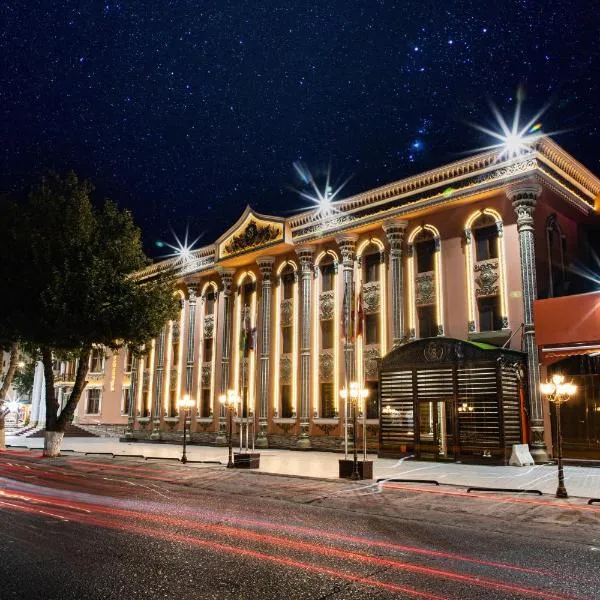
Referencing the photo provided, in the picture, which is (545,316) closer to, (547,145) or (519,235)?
(519,235)

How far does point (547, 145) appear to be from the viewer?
79.7 feet

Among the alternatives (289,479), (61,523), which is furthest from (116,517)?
(289,479)

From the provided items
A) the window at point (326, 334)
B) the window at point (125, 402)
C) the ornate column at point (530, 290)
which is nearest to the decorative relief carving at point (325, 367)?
the window at point (326, 334)

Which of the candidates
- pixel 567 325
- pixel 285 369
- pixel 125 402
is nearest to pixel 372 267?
pixel 285 369

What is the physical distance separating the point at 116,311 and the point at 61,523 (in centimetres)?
1714

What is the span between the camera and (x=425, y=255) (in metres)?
27.7

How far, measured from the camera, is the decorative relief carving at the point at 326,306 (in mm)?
31231

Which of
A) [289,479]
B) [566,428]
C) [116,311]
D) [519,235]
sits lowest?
[289,479]

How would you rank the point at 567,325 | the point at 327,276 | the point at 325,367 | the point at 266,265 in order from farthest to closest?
the point at 266,265
the point at 327,276
the point at 325,367
the point at 567,325

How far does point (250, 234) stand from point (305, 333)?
8.01 metres

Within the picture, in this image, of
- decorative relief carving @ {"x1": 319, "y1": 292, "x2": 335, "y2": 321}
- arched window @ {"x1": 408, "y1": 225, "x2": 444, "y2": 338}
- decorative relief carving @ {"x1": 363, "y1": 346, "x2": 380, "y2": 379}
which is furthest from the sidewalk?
decorative relief carving @ {"x1": 319, "y1": 292, "x2": 335, "y2": 321}

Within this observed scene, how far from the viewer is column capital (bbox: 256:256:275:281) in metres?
34.8

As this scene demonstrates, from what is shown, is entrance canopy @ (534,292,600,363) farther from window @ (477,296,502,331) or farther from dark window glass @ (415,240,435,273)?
dark window glass @ (415,240,435,273)

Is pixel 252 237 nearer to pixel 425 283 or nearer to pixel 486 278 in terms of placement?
pixel 425 283
